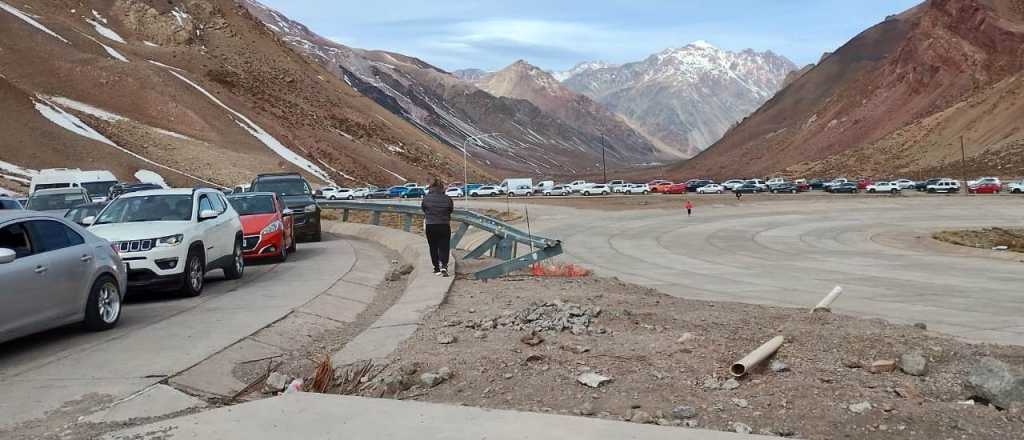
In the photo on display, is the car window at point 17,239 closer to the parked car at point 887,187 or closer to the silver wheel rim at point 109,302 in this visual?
the silver wheel rim at point 109,302

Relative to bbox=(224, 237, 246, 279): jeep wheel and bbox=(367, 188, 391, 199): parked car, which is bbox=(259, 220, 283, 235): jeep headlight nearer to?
bbox=(224, 237, 246, 279): jeep wheel

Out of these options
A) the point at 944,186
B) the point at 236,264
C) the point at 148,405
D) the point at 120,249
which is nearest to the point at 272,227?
the point at 236,264

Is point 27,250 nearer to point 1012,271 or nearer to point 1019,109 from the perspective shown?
point 1012,271

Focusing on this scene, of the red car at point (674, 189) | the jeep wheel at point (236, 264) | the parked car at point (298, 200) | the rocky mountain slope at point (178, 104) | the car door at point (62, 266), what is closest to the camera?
the car door at point (62, 266)

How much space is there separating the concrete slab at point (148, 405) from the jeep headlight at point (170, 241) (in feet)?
20.5

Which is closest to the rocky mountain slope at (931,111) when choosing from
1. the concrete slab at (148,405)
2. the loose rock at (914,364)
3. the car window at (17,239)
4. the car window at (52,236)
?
the loose rock at (914,364)

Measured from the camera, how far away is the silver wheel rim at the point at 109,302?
1036 cm

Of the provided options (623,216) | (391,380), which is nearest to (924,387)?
(391,380)

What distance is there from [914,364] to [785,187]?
87636 mm

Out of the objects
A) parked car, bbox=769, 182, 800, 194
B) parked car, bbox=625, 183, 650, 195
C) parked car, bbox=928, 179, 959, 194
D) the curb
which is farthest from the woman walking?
parked car, bbox=625, 183, 650, 195

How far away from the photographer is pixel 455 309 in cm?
1152

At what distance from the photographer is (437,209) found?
1527cm

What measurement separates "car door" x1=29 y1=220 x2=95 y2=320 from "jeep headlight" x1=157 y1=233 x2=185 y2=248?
3.14 metres

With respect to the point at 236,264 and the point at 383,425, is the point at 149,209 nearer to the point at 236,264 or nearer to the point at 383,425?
the point at 236,264
